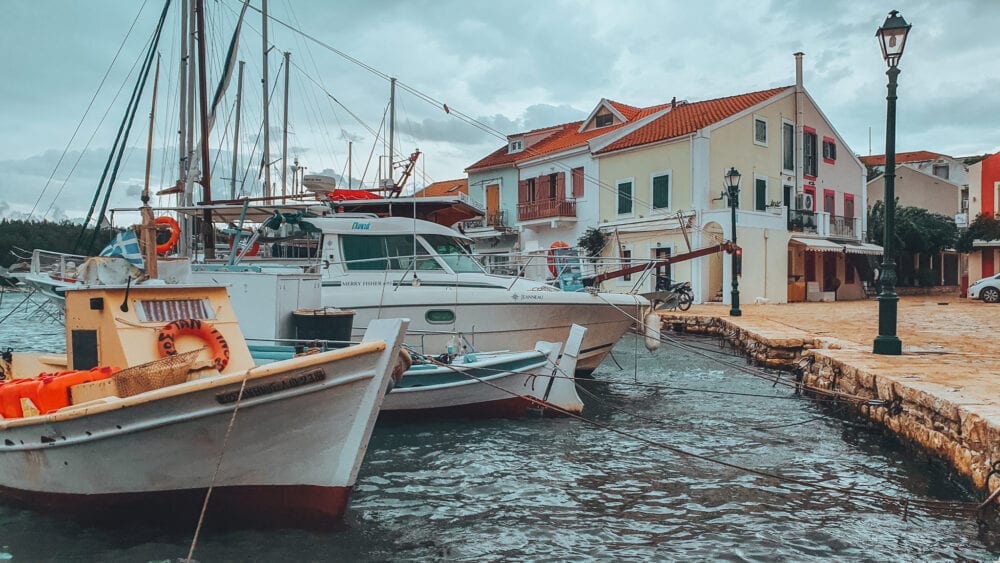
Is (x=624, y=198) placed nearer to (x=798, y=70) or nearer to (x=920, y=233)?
(x=798, y=70)

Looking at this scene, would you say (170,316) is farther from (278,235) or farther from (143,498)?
(278,235)

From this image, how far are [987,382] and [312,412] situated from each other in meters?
6.80

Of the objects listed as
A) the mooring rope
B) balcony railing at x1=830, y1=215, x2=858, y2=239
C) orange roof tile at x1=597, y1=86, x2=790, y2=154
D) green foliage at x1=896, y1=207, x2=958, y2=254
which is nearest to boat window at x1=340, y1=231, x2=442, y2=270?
the mooring rope

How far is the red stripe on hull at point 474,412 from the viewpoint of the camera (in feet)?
30.4

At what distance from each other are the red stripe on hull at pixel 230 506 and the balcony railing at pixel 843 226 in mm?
30328

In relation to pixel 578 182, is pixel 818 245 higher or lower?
lower

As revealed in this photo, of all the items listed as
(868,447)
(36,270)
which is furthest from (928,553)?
(36,270)

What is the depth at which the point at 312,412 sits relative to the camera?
5.35 m

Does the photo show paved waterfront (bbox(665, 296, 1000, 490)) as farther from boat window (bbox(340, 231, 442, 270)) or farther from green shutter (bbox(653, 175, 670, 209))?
green shutter (bbox(653, 175, 670, 209))

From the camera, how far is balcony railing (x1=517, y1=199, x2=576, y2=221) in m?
30.8

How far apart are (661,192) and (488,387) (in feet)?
66.8

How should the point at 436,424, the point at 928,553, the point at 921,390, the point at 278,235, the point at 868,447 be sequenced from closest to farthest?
the point at 928,553
the point at 921,390
the point at 868,447
the point at 436,424
the point at 278,235

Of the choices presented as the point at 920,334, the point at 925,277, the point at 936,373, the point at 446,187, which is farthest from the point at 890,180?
the point at 446,187

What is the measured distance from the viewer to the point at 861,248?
3088cm
